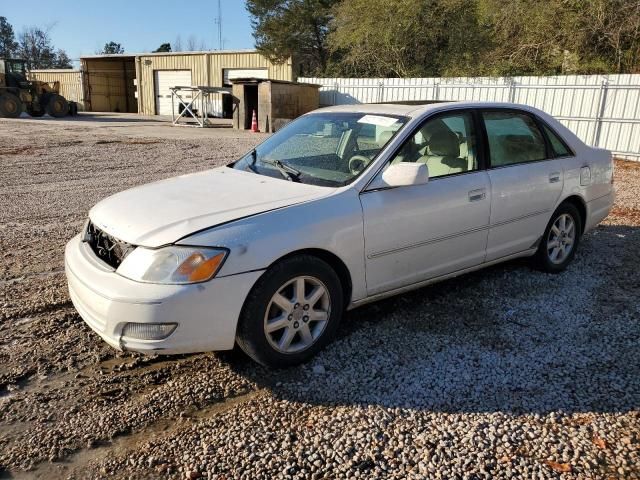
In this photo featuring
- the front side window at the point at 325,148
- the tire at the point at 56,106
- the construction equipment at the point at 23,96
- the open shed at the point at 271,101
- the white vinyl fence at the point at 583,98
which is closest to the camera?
the front side window at the point at 325,148

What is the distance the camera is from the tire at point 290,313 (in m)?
2.99

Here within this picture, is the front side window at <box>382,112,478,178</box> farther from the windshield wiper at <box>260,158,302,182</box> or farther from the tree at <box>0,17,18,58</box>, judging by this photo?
the tree at <box>0,17,18,58</box>

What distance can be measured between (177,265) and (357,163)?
59.3 inches

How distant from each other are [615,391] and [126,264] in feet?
9.50

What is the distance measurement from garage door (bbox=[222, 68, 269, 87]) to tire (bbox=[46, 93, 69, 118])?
1023cm

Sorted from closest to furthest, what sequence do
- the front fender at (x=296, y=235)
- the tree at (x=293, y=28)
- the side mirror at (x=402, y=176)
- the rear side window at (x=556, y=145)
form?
the front fender at (x=296, y=235)
the side mirror at (x=402, y=176)
the rear side window at (x=556, y=145)
the tree at (x=293, y=28)

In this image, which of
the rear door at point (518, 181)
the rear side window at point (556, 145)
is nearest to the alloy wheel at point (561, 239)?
the rear door at point (518, 181)

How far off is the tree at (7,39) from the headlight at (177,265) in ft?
283

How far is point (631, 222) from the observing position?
7.09 metres

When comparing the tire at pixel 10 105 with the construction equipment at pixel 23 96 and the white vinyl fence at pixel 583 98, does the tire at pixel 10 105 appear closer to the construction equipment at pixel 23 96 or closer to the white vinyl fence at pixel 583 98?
the construction equipment at pixel 23 96

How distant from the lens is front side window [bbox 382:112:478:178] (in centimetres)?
384

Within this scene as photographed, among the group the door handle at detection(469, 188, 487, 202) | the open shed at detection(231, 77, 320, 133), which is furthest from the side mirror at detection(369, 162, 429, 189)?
the open shed at detection(231, 77, 320, 133)

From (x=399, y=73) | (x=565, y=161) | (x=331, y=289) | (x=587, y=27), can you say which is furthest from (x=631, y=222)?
(x=399, y=73)

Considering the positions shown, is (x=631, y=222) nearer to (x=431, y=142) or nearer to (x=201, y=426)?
(x=431, y=142)
